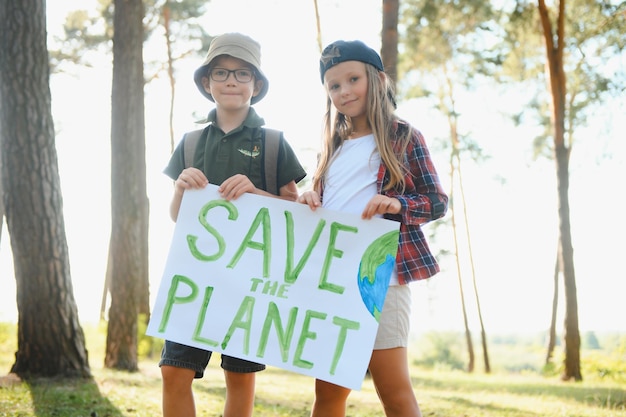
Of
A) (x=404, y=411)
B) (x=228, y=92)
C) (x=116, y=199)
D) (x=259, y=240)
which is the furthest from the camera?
(x=116, y=199)

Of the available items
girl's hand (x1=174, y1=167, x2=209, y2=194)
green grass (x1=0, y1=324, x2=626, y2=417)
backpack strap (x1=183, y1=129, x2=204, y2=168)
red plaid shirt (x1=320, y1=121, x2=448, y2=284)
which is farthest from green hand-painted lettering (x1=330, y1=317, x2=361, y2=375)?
green grass (x1=0, y1=324, x2=626, y2=417)

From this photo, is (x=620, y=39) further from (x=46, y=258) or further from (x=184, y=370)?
(x=184, y=370)

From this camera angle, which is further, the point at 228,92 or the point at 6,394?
the point at 6,394

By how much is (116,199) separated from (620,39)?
8.01 m

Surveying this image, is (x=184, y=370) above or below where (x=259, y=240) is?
below

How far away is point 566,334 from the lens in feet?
35.9

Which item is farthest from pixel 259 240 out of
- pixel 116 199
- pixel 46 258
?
pixel 116 199

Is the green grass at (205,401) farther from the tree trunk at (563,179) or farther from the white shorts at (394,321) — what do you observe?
the tree trunk at (563,179)

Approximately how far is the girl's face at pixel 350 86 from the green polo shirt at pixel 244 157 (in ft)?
1.09

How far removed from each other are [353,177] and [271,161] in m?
→ 0.37

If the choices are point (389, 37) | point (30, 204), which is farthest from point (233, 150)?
point (389, 37)

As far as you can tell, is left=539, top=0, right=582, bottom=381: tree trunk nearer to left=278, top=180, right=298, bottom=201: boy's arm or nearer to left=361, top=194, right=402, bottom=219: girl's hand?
left=278, top=180, right=298, bottom=201: boy's arm

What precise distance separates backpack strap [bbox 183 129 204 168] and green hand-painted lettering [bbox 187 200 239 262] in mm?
293

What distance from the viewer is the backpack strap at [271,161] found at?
270 cm
